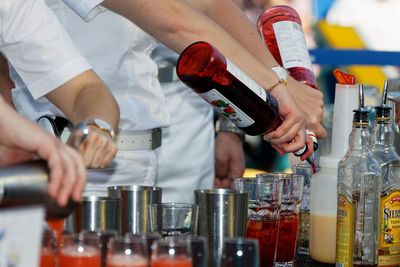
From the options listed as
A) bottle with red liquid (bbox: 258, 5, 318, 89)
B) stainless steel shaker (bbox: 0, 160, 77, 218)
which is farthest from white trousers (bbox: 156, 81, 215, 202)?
stainless steel shaker (bbox: 0, 160, 77, 218)

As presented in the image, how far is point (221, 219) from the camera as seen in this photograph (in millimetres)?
1317

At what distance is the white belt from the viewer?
195 cm

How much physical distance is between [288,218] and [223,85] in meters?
0.33

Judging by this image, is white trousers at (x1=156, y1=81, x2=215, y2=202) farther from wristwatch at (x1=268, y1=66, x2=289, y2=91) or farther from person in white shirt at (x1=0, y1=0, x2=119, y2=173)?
person in white shirt at (x1=0, y1=0, x2=119, y2=173)

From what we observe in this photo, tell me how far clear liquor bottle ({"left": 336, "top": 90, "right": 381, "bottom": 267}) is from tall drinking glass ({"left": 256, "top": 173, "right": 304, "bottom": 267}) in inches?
3.9

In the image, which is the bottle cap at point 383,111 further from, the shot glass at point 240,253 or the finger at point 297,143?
the shot glass at point 240,253

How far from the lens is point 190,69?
1.62 metres

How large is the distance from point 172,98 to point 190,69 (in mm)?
805

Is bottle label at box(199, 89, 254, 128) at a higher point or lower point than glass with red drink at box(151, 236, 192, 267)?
higher

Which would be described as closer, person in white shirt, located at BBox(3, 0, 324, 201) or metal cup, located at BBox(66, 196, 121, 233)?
metal cup, located at BBox(66, 196, 121, 233)

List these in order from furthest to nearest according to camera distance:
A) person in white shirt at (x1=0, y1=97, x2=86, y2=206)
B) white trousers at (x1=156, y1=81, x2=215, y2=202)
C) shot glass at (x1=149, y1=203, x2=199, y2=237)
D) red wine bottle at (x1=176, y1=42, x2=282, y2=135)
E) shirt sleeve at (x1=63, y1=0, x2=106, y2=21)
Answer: white trousers at (x1=156, y1=81, x2=215, y2=202) < shirt sleeve at (x1=63, y1=0, x2=106, y2=21) < red wine bottle at (x1=176, y1=42, x2=282, y2=135) < shot glass at (x1=149, y1=203, x2=199, y2=237) < person in white shirt at (x1=0, y1=97, x2=86, y2=206)

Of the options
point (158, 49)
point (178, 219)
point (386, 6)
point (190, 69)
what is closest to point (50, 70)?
point (190, 69)

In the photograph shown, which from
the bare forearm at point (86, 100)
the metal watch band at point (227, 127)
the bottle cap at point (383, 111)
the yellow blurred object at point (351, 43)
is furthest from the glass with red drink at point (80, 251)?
the yellow blurred object at point (351, 43)

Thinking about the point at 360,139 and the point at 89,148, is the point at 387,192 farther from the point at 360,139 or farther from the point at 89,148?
the point at 89,148
